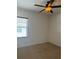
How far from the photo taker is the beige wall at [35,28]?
6.01 m

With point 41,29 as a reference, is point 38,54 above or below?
below

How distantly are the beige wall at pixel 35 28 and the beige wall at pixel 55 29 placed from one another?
44 cm

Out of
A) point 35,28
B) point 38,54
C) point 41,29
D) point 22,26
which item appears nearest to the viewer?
point 38,54

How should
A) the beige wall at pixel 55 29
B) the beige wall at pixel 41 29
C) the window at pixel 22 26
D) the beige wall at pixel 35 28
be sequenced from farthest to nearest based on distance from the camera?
the beige wall at pixel 55 29
the beige wall at pixel 41 29
the beige wall at pixel 35 28
the window at pixel 22 26

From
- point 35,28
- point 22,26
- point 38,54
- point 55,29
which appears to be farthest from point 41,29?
point 38,54

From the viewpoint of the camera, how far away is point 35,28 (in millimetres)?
6801

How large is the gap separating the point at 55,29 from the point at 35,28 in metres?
1.50

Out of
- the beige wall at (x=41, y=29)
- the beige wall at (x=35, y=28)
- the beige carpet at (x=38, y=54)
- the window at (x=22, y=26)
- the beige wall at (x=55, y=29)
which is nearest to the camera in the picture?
the beige carpet at (x=38, y=54)

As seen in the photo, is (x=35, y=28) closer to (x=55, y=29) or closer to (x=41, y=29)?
(x=41, y=29)

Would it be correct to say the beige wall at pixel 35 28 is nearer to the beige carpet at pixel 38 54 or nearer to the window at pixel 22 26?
the window at pixel 22 26

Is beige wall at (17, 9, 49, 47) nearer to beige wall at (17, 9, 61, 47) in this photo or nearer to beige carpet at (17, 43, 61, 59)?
beige wall at (17, 9, 61, 47)

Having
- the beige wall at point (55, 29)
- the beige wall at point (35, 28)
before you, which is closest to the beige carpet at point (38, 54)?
the beige wall at point (35, 28)
